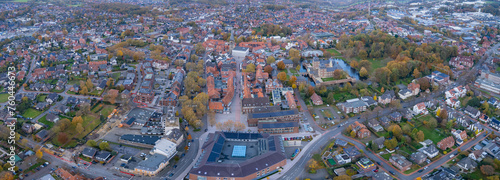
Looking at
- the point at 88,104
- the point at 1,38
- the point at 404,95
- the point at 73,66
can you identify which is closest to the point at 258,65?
the point at 404,95

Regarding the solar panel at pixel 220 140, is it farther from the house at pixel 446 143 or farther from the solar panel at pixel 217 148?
the house at pixel 446 143

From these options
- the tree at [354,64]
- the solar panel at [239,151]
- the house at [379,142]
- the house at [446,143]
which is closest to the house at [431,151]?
the house at [446,143]

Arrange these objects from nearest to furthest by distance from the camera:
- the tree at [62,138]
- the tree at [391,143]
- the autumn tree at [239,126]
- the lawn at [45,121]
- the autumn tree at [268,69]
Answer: the tree at [391,143], the tree at [62,138], the autumn tree at [239,126], the lawn at [45,121], the autumn tree at [268,69]

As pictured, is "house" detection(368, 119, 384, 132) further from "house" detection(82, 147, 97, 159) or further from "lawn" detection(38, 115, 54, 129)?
"lawn" detection(38, 115, 54, 129)

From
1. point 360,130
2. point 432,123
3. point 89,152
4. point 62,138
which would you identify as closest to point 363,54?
point 432,123

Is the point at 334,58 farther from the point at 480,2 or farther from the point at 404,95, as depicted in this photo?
the point at 480,2

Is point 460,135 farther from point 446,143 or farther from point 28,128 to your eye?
point 28,128

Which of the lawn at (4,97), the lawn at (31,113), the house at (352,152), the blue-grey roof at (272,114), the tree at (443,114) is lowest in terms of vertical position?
the house at (352,152)
